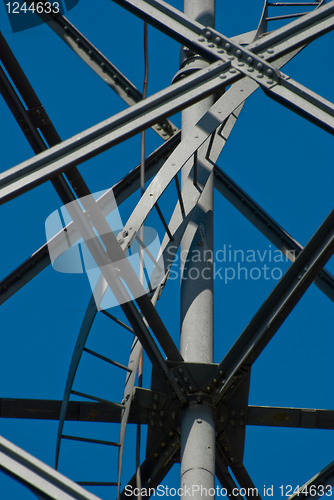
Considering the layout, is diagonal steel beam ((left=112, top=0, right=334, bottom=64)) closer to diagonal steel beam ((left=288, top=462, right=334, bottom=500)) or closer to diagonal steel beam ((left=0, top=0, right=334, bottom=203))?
diagonal steel beam ((left=0, top=0, right=334, bottom=203))

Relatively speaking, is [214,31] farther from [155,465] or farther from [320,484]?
[320,484]

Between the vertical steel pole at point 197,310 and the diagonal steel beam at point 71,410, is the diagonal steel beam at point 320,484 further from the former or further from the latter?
the diagonal steel beam at point 71,410

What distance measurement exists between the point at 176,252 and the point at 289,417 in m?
2.80

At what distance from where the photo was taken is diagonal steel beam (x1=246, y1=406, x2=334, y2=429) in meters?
11.0

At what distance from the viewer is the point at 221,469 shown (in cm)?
1117

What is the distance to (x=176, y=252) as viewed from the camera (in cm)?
1115

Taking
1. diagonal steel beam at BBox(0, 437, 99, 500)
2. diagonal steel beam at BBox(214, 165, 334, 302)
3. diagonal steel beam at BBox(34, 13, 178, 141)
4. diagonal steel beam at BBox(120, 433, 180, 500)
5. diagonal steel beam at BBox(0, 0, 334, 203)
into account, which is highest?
diagonal steel beam at BBox(34, 13, 178, 141)

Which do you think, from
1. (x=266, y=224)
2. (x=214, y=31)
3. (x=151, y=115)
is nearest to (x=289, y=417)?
(x=266, y=224)

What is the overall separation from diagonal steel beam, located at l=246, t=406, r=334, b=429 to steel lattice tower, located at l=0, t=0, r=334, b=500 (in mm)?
17

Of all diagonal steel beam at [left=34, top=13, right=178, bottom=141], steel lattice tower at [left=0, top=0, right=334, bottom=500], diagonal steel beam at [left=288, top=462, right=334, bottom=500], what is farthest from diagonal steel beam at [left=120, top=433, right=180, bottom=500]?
diagonal steel beam at [left=34, top=13, right=178, bottom=141]

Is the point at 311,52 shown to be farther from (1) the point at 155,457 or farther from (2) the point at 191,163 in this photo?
(1) the point at 155,457

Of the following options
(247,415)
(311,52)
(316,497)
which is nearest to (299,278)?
(247,415)

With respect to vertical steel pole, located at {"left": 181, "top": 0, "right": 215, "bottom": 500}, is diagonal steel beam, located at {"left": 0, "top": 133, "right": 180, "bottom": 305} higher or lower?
higher

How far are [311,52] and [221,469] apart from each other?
64.6 feet
